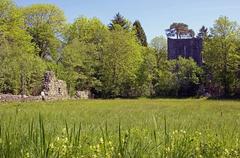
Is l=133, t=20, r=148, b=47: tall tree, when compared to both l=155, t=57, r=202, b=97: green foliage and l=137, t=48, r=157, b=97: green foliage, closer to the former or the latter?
l=137, t=48, r=157, b=97: green foliage

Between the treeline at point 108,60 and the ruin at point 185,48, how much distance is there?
15.9 meters

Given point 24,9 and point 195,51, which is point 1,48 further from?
point 195,51

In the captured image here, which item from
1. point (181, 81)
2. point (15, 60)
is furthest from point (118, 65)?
point (15, 60)

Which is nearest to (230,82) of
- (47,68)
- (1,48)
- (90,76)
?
(90,76)

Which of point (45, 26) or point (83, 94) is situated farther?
point (45, 26)

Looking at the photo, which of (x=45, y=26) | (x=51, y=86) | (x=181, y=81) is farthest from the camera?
(x=45, y=26)

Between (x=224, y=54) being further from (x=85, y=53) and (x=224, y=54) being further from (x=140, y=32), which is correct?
(x=140, y=32)

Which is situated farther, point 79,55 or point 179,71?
point 179,71

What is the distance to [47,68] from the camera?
5966 cm

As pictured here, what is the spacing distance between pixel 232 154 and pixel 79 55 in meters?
56.7

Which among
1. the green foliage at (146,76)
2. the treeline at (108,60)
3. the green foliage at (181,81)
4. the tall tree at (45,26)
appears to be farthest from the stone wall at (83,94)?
the green foliage at (181,81)

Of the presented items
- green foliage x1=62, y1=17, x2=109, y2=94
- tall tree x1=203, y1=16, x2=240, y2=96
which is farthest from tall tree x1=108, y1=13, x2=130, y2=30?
tall tree x1=203, y1=16, x2=240, y2=96

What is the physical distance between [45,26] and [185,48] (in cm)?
3527

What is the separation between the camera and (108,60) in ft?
221
